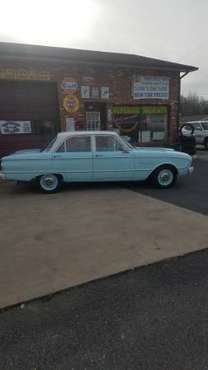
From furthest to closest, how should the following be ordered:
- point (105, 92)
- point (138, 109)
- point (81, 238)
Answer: point (138, 109), point (105, 92), point (81, 238)

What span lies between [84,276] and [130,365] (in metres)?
1.31

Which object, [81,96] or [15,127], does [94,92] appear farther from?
[15,127]

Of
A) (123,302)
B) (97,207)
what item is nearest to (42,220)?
(97,207)

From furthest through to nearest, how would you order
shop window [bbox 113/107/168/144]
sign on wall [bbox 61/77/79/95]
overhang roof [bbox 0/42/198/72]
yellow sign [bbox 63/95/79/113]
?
shop window [bbox 113/107/168/144] → yellow sign [bbox 63/95/79/113] → sign on wall [bbox 61/77/79/95] → overhang roof [bbox 0/42/198/72]

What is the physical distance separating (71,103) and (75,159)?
525cm

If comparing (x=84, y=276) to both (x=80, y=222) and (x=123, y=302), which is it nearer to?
(x=123, y=302)

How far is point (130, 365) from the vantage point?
7.00 feet

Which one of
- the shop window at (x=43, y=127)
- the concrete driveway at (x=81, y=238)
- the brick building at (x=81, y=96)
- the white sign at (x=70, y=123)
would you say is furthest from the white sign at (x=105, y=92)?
the concrete driveway at (x=81, y=238)

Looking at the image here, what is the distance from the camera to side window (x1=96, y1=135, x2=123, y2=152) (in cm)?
753

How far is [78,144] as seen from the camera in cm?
750

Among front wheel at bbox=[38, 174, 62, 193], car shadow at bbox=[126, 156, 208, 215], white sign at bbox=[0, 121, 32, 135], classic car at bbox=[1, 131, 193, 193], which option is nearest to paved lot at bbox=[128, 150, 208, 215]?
car shadow at bbox=[126, 156, 208, 215]

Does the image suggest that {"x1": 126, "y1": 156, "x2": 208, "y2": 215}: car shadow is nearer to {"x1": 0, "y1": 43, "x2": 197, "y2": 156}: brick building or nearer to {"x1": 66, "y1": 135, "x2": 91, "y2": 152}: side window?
{"x1": 66, "y1": 135, "x2": 91, "y2": 152}: side window

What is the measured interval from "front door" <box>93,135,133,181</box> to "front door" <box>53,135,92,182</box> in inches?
7.2

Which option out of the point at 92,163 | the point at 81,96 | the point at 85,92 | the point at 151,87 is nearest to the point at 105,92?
the point at 85,92
